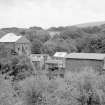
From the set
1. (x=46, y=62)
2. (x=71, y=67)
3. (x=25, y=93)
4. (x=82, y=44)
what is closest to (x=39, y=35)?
(x=82, y=44)

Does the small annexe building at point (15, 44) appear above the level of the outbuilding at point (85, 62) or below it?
above

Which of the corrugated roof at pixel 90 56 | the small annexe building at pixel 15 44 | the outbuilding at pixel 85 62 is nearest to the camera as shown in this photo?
the outbuilding at pixel 85 62

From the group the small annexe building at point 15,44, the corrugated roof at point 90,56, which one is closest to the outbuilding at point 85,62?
the corrugated roof at point 90,56

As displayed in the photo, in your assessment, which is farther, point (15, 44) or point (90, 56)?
point (15, 44)

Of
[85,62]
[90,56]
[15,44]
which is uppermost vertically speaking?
[15,44]

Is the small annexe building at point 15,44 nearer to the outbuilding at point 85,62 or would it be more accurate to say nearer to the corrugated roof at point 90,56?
the outbuilding at point 85,62

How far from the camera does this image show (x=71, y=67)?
24359mm

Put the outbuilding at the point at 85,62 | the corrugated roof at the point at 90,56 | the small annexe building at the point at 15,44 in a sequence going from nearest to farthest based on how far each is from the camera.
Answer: the outbuilding at the point at 85,62 → the corrugated roof at the point at 90,56 → the small annexe building at the point at 15,44

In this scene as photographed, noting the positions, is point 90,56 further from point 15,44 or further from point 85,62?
point 15,44

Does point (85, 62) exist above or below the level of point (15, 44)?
below

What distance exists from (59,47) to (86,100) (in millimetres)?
28850

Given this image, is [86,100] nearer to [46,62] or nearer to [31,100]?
[31,100]

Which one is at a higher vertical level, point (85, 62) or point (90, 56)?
point (90, 56)

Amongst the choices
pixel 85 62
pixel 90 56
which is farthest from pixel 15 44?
pixel 90 56
